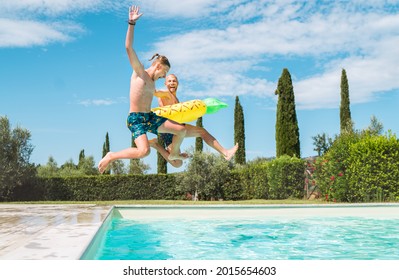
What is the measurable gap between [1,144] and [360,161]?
18498 mm

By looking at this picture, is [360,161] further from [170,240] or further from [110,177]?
[110,177]

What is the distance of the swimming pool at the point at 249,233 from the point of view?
6898 mm

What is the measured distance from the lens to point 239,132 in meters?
33.7

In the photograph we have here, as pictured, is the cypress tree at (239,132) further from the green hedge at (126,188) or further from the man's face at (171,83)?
the man's face at (171,83)

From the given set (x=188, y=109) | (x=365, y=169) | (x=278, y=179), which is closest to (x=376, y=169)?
(x=365, y=169)

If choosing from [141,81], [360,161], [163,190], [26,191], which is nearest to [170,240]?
[141,81]

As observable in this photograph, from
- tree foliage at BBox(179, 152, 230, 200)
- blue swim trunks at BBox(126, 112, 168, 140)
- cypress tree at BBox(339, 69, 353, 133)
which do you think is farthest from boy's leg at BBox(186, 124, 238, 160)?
cypress tree at BBox(339, 69, 353, 133)

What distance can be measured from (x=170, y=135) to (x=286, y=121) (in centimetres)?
2230

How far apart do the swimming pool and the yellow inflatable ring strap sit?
6.02 feet

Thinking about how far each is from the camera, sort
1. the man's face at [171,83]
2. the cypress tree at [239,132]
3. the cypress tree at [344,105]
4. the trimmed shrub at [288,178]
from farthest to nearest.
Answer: the cypress tree at [344,105] → the cypress tree at [239,132] → the trimmed shrub at [288,178] → the man's face at [171,83]

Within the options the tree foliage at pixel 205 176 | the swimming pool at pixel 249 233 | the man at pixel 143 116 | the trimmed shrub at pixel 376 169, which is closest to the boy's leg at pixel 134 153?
the man at pixel 143 116

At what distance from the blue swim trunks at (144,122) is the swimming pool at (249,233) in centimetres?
152

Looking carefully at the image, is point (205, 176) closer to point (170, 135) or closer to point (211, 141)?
point (170, 135)
